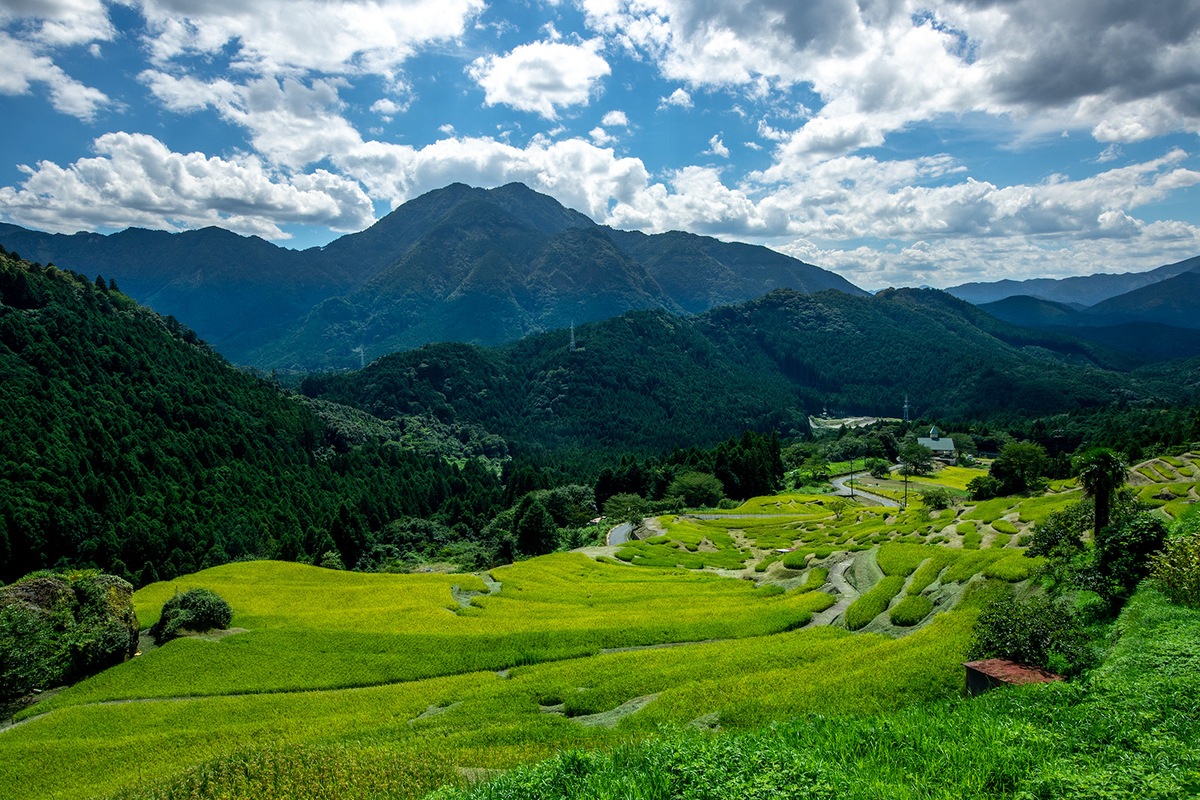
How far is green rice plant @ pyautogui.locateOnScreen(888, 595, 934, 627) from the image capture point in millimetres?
33000

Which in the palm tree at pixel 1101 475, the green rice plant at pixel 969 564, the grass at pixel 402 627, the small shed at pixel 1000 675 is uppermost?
the palm tree at pixel 1101 475

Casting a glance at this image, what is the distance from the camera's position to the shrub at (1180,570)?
2205 centimetres


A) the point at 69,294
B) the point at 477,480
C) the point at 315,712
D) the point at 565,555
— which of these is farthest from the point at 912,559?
the point at 69,294

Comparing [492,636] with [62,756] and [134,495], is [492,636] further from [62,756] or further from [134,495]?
[134,495]

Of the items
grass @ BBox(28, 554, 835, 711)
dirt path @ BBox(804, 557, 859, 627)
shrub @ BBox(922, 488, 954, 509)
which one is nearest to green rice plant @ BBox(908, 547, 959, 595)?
dirt path @ BBox(804, 557, 859, 627)

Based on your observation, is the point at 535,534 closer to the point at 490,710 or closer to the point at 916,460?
the point at 490,710

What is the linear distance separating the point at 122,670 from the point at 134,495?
311 ft

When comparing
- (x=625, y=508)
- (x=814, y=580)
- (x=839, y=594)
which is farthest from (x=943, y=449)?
(x=839, y=594)

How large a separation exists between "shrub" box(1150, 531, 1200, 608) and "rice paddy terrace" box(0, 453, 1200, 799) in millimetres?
7747

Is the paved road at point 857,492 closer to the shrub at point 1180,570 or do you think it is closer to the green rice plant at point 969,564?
the green rice plant at point 969,564

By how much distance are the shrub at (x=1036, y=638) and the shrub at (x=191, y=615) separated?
43.5 metres

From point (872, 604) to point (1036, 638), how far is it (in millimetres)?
16492

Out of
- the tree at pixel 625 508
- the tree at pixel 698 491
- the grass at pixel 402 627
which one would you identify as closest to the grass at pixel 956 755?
the grass at pixel 402 627

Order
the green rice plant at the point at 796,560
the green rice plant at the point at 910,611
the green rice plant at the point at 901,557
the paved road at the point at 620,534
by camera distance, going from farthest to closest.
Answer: the paved road at the point at 620,534, the green rice plant at the point at 796,560, the green rice plant at the point at 901,557, the green rice plant at the point at 910,611
